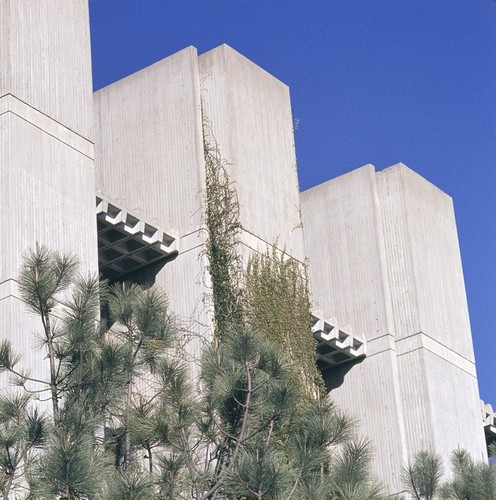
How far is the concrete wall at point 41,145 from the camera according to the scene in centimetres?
2058

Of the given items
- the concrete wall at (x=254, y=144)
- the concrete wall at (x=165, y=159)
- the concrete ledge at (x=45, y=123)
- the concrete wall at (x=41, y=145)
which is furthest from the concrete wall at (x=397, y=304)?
the concrete ledge at (x=45, y=123)

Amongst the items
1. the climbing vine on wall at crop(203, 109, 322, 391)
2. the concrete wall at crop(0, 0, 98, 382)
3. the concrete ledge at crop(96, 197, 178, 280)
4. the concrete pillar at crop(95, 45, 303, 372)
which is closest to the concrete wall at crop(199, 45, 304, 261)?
the concrete pillar at crop(95, 45, 303, 372)

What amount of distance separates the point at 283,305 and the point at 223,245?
1.80 meters

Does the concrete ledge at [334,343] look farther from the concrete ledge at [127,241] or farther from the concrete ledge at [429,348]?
the concrete ledge at [127,241]

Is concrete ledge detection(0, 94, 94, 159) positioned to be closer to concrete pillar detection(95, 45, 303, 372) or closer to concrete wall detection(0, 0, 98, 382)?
concrete wall detection(0, 0, 98, 382)

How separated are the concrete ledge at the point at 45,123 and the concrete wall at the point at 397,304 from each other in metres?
10.2

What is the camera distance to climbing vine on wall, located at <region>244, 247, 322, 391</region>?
2599 centimetres

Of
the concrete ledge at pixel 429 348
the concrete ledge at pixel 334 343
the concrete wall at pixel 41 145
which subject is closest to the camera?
the concrete wall at pixel 41 145

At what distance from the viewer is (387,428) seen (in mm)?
29766

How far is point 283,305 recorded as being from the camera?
87.7 feet

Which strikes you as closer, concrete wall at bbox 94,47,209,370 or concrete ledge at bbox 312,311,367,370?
concrete wall at bbox 94,47,209,370

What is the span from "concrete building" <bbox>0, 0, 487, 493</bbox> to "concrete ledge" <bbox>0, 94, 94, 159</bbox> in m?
0.03

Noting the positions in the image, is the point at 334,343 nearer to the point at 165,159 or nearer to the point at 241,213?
the point at 241,213

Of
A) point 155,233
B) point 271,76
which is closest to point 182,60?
point 271,76
